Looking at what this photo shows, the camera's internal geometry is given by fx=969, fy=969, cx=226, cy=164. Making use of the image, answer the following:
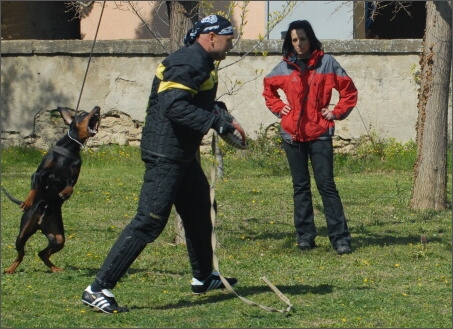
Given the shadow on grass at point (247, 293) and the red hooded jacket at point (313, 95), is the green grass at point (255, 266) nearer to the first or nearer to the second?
the shadow on grass at point (247, 293)

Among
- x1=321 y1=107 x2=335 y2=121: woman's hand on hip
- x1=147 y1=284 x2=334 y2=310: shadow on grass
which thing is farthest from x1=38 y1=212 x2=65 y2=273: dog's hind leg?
x1=321 y1=107 x2=335 y2=121: woman's hand on hip

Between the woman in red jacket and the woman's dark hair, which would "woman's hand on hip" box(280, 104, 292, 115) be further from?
the woman's dark hair

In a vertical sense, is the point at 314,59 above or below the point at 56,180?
above

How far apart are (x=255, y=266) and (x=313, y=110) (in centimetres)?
148

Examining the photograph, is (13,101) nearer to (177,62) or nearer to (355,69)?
(355,69)

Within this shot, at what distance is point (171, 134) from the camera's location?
6.33 m

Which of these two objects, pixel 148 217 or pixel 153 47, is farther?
pixel 153 47

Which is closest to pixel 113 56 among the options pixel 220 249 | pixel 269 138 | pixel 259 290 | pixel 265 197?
pixel 269 138

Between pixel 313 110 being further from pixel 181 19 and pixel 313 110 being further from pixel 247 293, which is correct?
pixel 247 293

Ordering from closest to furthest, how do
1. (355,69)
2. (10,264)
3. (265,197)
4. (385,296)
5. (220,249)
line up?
(385,296) → (10,264) → (220,249) → (265,197) → (355,69)

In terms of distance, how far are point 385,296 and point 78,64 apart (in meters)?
10.4

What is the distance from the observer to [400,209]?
11.2 m

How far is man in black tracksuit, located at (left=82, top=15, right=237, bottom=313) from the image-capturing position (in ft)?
20.3

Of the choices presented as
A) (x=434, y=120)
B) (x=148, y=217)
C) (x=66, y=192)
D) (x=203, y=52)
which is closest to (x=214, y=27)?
(x=203, y=52)
